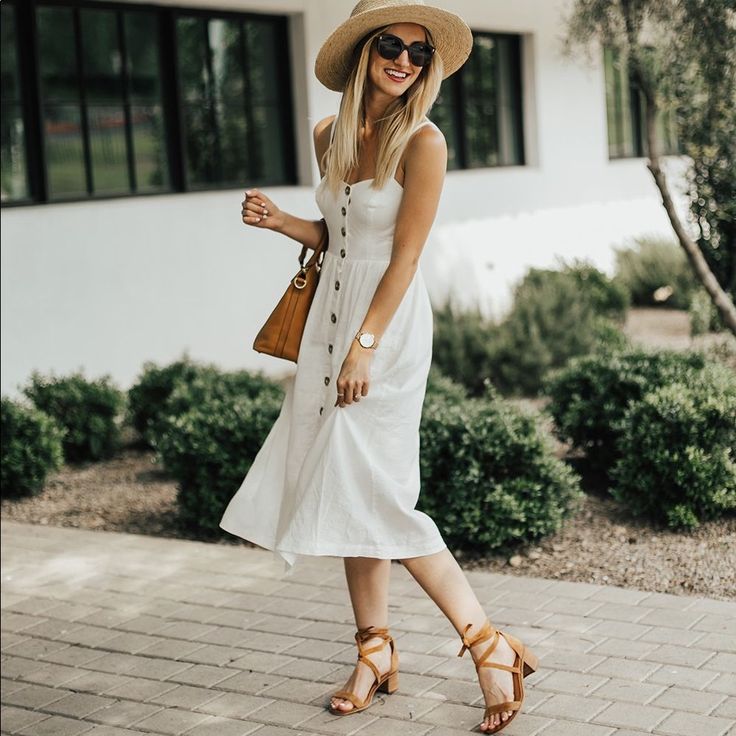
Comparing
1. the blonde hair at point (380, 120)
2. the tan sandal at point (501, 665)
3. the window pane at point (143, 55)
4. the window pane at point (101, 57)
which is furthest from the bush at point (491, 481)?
the window pane at point (143, 55)

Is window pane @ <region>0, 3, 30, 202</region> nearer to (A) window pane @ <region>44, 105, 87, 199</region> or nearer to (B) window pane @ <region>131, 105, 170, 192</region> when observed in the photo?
(A) window pane @ <region>44, 105, 87, 199</region>

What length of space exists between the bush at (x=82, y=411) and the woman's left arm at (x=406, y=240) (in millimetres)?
4470

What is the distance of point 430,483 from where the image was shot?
5.46 meters

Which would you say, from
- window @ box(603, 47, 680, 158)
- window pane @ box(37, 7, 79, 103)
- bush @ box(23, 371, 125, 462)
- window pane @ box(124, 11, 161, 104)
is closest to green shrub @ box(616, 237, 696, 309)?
window @ box(603, 47, 680, 158)

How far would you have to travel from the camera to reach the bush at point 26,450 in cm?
683

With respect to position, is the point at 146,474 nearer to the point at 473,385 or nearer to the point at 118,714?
the point at 473,385

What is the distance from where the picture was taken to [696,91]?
821 centimetres

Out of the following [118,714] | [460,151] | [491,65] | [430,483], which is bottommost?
[118,714]

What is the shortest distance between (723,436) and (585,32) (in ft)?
12.5

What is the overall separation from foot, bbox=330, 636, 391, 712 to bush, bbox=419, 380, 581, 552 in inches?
55.5

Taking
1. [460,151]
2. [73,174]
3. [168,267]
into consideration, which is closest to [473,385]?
[168,267]

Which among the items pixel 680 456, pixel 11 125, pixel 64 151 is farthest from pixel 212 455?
pixel 64 151

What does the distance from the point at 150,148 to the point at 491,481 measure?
5608 mm

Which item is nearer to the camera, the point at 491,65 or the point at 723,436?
the point at 723,436
